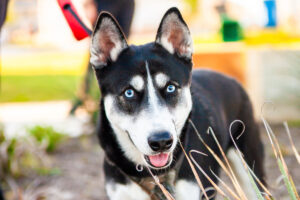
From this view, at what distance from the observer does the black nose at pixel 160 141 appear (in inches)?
100.0

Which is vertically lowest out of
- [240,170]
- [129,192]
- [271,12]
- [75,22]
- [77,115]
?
[271,12]

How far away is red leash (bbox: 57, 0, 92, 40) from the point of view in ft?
10.7

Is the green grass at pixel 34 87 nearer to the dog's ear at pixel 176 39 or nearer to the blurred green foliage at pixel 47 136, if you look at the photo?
the blurred green foliage at pixel 47 136

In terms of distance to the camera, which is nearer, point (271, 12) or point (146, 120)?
point (146, 120)

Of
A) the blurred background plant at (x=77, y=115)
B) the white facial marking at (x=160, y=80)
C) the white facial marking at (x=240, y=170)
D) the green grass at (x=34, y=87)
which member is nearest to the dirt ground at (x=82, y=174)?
the blurred background plant at (x=77, y=115)

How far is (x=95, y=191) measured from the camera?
4613mm

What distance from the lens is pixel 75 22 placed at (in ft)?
10.8

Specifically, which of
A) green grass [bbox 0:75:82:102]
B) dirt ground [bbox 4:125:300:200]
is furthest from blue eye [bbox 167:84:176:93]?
green grass [bbox 0:75:82:102]

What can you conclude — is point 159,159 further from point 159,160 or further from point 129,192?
point 129,192

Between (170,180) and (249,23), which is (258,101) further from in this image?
(249,23)

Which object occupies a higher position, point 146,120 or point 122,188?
point 146,120

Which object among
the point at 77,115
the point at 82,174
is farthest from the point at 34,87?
the point at 82,174

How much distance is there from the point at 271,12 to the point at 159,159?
1920 centimetres

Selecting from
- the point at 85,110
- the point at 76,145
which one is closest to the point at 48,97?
the point at 85,110
